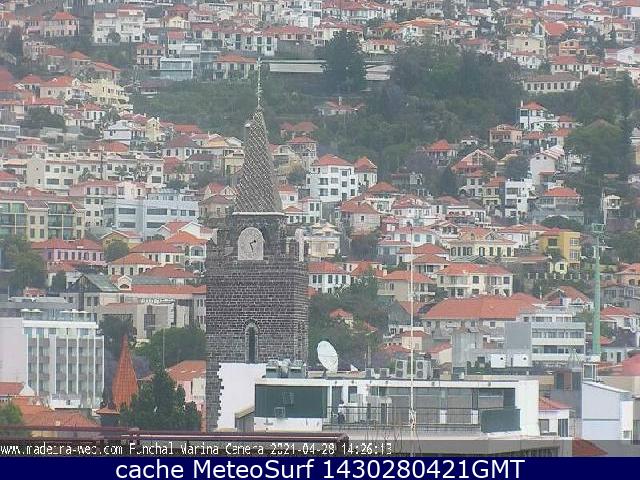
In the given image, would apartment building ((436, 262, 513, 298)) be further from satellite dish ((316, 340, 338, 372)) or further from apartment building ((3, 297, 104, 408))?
satellite dish ((316, 340, 338, 372))

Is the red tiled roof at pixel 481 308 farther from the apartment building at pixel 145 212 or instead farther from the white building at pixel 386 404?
the white building at pixel 386 404

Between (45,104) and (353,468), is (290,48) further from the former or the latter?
(353,468)

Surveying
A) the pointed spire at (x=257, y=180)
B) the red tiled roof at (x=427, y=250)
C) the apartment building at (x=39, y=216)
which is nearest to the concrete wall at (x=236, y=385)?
the pointed spire at (x=257, y=180)

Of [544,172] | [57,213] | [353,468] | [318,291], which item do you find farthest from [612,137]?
[353,468]

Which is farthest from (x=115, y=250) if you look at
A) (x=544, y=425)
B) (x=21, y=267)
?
(x=544, y=425)

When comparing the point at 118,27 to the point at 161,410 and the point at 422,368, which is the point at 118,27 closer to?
the point at 422,368
